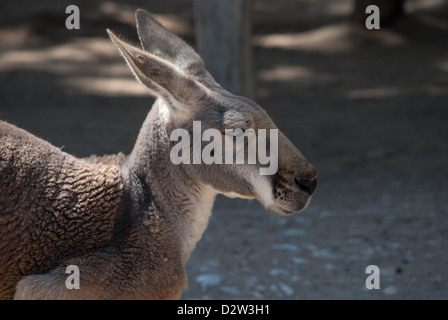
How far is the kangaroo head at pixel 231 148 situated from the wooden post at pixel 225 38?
14.6ft

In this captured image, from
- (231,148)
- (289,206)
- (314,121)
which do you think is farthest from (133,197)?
(314,121)

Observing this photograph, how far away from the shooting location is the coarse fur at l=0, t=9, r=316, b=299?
141 inches

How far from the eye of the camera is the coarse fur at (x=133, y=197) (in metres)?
3.58

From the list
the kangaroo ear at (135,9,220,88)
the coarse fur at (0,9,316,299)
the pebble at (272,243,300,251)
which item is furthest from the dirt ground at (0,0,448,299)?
the coarse fur at (0,9,316,299)

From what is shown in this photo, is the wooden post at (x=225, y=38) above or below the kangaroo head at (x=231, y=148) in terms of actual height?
above

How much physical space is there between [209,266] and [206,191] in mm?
2458

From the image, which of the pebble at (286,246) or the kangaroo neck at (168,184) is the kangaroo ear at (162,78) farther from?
the pebble at (286,246)

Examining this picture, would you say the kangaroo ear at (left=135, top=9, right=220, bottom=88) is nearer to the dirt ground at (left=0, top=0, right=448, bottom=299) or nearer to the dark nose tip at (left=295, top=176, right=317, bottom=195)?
the dark nose tip at (left=295, top=176, right=317, bottom=195)

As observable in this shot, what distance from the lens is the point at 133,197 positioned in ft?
12.9

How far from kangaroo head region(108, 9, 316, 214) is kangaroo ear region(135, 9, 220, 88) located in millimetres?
403

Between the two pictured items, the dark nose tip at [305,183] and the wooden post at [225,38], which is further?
the wooden post at [225,38]

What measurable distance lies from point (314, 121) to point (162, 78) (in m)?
7.70

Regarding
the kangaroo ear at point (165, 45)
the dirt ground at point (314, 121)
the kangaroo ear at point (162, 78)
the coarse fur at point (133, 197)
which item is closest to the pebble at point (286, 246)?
the dirt ground at point (314, 121)

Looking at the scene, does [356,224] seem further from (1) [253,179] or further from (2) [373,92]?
(2) [373,92]
